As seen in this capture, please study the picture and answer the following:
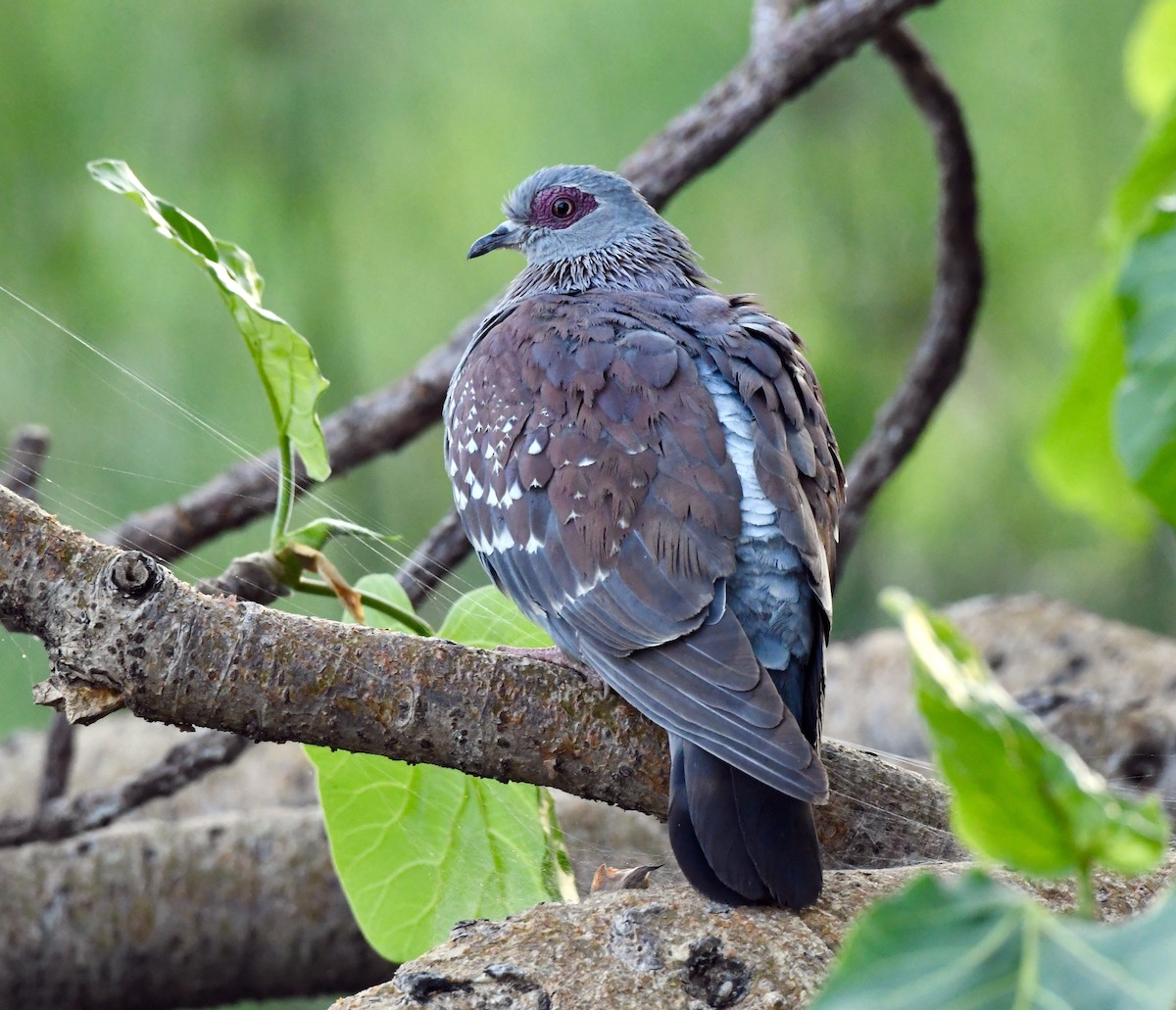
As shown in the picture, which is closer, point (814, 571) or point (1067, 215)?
point (814, 571)

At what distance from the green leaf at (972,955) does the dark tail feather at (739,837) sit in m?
0.59

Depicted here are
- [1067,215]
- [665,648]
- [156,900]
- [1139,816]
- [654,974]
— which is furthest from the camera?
[1067,215]

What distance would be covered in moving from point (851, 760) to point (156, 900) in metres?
1.32

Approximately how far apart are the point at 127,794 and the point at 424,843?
24.4 inches

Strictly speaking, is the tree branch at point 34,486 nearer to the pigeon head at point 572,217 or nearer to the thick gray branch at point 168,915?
the thick gray branch at point 168,915

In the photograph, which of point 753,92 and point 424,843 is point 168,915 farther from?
point 753,92

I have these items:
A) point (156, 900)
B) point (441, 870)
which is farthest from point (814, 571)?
point (156, 900)

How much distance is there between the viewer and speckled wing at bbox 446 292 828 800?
1167mm

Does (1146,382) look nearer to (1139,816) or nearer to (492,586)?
(1139,816)

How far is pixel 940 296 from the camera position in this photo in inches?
96.1

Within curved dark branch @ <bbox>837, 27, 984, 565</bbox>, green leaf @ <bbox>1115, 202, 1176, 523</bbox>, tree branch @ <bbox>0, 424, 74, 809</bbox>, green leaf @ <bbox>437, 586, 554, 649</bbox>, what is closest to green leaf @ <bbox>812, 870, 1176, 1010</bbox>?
green leaf @ <bbox>1115, 202, 1176, 523</bbox>

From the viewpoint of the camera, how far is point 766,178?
283 centimetres

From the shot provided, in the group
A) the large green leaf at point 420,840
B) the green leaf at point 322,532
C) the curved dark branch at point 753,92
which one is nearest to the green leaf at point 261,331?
the green leaf at point 322,532

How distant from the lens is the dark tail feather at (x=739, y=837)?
106 cm
